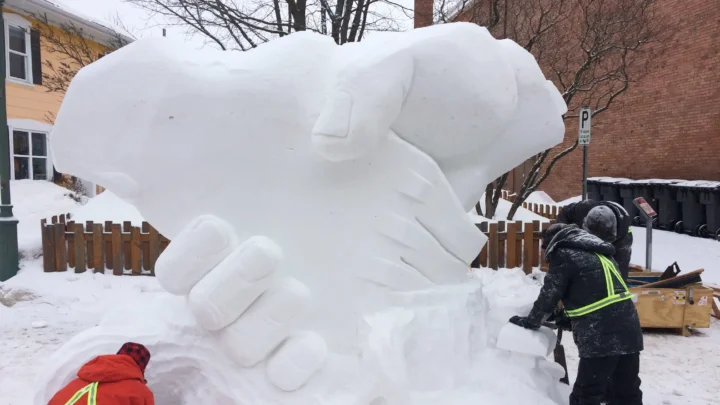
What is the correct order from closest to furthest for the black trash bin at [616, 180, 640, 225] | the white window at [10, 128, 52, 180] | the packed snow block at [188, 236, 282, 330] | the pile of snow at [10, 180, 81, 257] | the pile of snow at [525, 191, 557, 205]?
1. the packed snow block at [188, 236, 282, 330]
2. the pile of snow at [10, 180, 81, 257]
3. the white window at [10, 128, 52, 180]
4. the black trash bin at [616, 180, 640, 225]
5. the pile of snow at [525, 191, 557, 205]

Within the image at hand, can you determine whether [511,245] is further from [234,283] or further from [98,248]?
[98,248]

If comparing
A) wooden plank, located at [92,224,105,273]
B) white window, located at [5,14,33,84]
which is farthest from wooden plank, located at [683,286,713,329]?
white window, located at [5,14,33,84]

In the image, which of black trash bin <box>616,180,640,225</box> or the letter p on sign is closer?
the letter p on sign

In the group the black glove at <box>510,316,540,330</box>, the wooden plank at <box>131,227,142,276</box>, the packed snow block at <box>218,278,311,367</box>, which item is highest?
the packed snow block at <box>218,278,311,367</box>

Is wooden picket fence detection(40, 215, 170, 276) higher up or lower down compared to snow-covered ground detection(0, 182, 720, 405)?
higher up

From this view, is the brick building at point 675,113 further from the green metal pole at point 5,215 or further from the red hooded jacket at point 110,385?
the red hooded jacket at point 110,385

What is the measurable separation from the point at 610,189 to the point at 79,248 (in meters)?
11.7

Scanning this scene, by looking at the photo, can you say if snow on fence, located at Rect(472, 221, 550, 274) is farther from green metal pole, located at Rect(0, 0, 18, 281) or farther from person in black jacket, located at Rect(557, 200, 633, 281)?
green metal pole, located at Rect(0, 0, 18, 281)

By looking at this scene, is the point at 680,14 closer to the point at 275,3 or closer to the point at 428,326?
the point at 275,3

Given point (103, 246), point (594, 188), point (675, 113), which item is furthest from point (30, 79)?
point (675, 113)

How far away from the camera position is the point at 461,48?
103 inches

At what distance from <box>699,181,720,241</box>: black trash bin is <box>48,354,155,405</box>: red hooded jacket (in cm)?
1007

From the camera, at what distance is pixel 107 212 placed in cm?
809

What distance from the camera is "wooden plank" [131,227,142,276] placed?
262 inches
